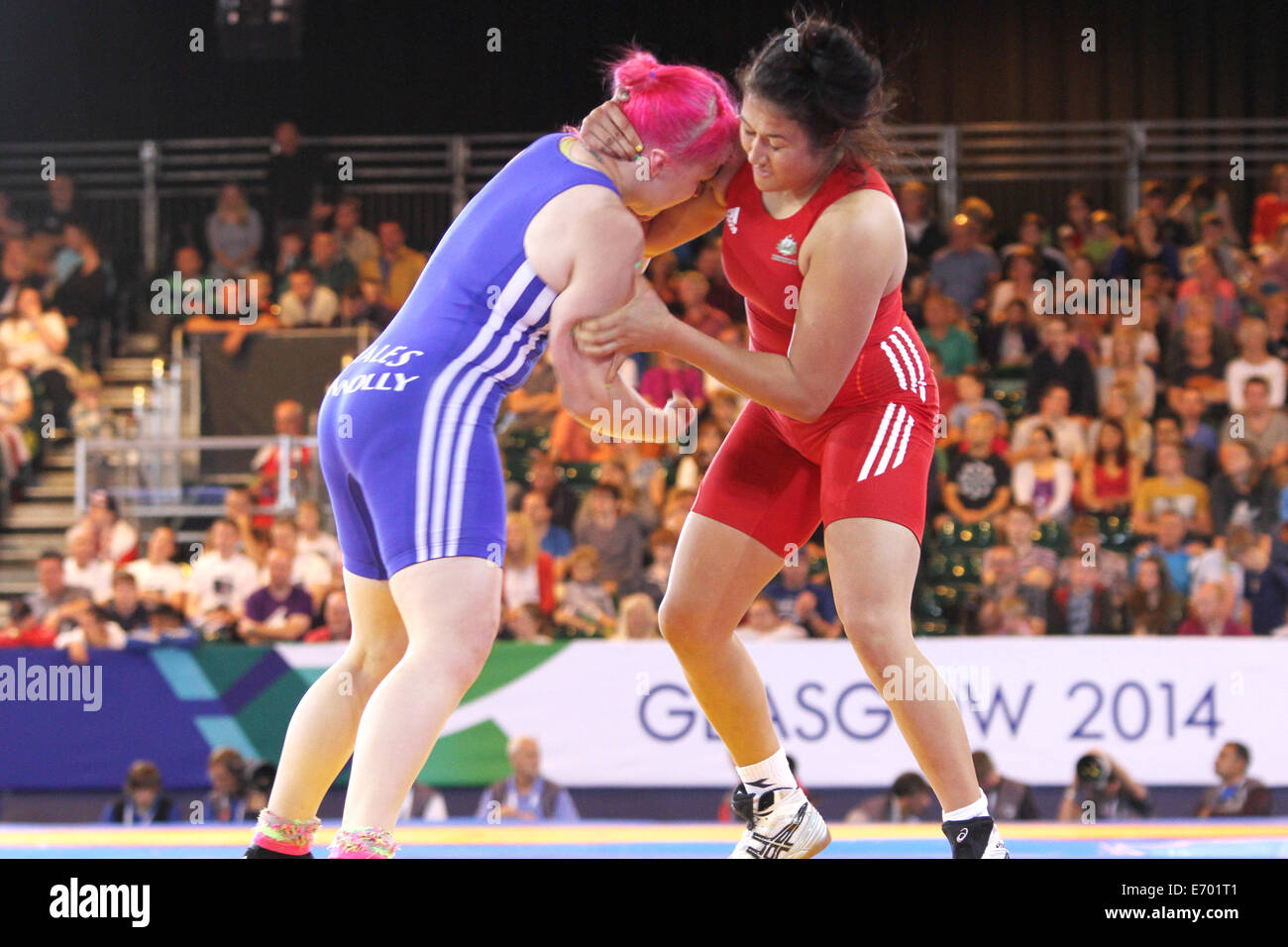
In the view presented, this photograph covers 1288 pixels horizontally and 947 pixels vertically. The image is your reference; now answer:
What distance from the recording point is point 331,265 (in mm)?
8953

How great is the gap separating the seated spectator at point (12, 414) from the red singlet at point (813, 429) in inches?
258

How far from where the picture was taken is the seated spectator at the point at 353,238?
9102 mm

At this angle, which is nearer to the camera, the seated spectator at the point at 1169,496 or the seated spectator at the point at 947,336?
the seated spectator at the point at 1169,496

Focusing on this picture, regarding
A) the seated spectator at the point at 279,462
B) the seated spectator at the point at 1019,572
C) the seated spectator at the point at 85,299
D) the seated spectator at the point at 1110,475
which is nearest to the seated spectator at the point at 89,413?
the seated spectator at the point at 85,299

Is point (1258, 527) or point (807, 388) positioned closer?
point (807, 388)

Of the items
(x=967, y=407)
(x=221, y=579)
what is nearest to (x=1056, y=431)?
(x=967, y=407)

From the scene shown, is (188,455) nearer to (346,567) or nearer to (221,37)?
(221,37)

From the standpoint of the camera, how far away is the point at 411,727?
2359 millimetres

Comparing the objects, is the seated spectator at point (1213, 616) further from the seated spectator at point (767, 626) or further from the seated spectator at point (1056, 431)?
the seated spectator at point (767, 626)

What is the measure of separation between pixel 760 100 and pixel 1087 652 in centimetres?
416

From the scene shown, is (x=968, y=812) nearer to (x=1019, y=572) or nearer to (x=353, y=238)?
(x=1019, y=572)

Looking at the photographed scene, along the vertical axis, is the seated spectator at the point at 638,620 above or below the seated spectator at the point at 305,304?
below
